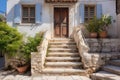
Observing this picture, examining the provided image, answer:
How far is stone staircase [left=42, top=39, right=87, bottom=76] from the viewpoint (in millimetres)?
9094

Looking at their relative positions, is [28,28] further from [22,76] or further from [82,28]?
[22,76]

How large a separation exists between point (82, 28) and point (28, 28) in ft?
10.9

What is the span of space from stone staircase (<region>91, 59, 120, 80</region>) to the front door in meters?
4.42

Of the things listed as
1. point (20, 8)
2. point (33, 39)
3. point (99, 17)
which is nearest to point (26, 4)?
point (20, 8)

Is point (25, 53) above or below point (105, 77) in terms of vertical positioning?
above

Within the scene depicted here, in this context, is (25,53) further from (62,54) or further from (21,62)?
(62,54)

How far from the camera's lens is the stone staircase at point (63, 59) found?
9094mm

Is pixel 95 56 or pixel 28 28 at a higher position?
pixel 28 28

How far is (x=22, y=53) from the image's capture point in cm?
1045

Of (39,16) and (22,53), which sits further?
(39,16)

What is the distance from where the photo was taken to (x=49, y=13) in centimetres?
1277

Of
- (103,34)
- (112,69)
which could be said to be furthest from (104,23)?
(112,69)

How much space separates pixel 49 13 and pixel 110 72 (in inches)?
229

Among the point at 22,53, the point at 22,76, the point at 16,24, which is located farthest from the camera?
the point at 16,24
